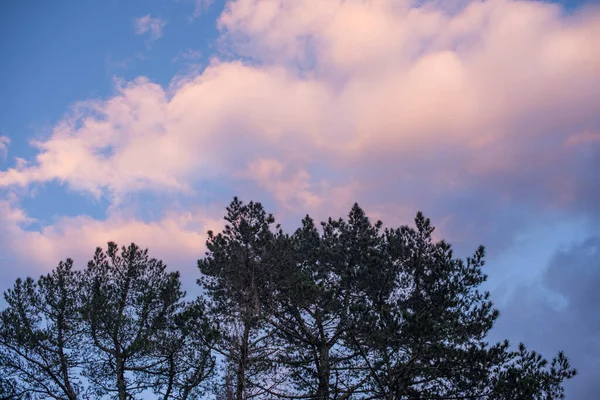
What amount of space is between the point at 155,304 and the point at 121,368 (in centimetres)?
285

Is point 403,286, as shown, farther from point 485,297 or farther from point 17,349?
point 17,349

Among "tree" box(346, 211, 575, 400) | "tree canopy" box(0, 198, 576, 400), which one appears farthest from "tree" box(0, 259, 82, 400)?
"tree" box(346, 211, 575, 400)

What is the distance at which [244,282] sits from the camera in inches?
762

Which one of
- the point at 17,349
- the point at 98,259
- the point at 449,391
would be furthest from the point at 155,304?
the point at 449,391

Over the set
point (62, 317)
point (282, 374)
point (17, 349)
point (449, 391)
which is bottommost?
point (449, 391)

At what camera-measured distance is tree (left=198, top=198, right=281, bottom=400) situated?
55.9 feet

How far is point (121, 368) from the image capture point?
1916 cm

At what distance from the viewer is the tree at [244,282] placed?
17.0 metres

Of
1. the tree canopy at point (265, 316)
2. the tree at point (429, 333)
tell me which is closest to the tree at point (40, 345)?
the tree canopy at point (265, 316)

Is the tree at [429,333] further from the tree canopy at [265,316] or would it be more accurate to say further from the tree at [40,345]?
the tree at [40,345]

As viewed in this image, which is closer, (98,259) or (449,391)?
(449,391)

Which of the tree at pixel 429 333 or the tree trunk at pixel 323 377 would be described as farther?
the tree trunk at pixel 323 377

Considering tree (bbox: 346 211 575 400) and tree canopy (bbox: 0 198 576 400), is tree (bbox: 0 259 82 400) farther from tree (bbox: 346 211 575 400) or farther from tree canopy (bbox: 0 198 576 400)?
tree (bbox: 346 211 575 400)

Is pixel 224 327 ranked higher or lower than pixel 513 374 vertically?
higher
